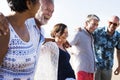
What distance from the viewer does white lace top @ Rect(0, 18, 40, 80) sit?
3329 millimetres

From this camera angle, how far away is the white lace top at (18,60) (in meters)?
3.33

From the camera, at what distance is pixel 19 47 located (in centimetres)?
341

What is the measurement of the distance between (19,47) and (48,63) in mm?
2491

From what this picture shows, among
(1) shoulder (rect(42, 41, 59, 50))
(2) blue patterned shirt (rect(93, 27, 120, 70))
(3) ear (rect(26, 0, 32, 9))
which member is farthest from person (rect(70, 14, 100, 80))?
(3) ear (rect(26, 0, 32, 9))

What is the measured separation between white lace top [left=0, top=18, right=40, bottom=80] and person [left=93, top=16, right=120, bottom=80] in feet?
15.9

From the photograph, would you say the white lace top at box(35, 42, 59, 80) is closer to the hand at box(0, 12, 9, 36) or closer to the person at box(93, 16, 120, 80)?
the person at box(93, 16, 120, 80)

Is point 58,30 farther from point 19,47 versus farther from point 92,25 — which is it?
point 19,47

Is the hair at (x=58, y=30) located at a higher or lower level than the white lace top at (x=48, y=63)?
higher

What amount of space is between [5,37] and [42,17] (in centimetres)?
186

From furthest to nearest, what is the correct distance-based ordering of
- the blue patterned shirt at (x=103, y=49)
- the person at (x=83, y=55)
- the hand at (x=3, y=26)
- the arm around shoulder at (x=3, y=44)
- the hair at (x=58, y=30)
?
the blue patterned shirt at (x=103, y=49) < the person at (x=83, y=55) < the hair at (x=58, y=30) < the arm around shoulder at (x=3, y=44) < the hand at (x=3, y=26)

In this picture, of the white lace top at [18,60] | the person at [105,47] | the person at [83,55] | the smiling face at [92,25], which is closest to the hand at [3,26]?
the white lace top at [18,60]

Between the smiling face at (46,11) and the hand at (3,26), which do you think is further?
the smiling face at (46,11)

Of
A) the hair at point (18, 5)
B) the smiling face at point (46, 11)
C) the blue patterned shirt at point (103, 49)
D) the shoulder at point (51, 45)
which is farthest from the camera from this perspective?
the blue patterned shirt at point (103, 49)

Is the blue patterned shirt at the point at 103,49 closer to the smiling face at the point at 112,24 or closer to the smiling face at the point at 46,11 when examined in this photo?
the smiling face at the point at 112,24
